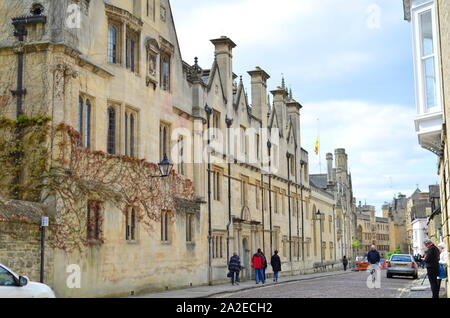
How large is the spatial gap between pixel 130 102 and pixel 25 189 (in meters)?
6.01

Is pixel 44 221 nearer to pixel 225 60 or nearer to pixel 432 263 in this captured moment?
pixel 432 263

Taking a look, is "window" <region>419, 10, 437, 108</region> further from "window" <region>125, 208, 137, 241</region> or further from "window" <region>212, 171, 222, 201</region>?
"window" <region>212, 171, 222, 201</region>

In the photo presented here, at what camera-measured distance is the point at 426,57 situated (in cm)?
1786

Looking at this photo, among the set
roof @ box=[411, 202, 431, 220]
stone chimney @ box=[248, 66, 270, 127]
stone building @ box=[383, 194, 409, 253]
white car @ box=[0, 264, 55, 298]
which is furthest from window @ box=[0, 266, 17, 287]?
stone building @ box=[383, 194, 409, 253]

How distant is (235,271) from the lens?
3017 centimetres

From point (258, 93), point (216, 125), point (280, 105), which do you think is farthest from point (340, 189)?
point (216, 125)

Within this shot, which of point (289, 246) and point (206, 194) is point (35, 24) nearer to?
point (206, 194)

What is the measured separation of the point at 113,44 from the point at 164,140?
534cm

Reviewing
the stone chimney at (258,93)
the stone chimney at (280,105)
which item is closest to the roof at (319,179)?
the stone chimney at (280,105)

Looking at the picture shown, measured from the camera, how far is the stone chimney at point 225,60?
34378mm

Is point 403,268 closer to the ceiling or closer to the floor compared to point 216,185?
closer to the floor

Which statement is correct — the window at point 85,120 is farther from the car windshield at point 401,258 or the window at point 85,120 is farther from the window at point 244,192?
the car windshield at point 401,258

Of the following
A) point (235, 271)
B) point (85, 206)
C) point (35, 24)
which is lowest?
point (235, 271)

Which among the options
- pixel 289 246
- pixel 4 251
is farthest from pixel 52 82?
pixel 289 246
